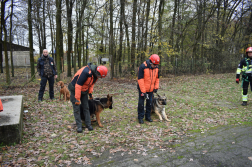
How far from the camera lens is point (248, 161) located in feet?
11.6

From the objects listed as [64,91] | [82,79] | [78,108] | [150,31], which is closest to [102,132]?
[78,108]

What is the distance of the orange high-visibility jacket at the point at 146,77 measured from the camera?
545cm

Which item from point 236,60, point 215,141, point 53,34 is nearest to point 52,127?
point 215,141

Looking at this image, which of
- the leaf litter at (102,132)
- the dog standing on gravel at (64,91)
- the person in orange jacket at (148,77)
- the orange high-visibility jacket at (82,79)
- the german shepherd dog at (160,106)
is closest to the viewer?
the leaf litter at (102,132)

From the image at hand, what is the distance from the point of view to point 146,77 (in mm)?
5508

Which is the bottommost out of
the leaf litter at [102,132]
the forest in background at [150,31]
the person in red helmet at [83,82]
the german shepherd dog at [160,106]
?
the leaf litter at [102,132]

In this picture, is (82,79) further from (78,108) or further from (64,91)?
(64,91)

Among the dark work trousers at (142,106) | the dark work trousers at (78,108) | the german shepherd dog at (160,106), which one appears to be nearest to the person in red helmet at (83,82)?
the dark work trousers at (78,108)

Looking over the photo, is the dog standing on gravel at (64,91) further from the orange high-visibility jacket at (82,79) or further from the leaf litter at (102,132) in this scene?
the orange high-visibility jacket at (82,79)

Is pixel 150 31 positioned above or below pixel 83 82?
above

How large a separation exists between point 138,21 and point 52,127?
567 inches

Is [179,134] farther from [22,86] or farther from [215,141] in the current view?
[22,86]

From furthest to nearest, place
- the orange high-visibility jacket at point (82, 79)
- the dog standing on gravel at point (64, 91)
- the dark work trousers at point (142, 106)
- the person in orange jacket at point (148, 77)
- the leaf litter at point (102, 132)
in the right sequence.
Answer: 1. the dog standing on gravel at point (64, 91)
2. the dark work trousers at point (142, 106)
3. the person in orange jacket at point (148, 77)
4. the orange high-visibility jacket at point (82, 79)
5. the leaf litter at point (102, 132)

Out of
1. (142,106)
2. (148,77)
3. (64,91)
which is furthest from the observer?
(64,91)
